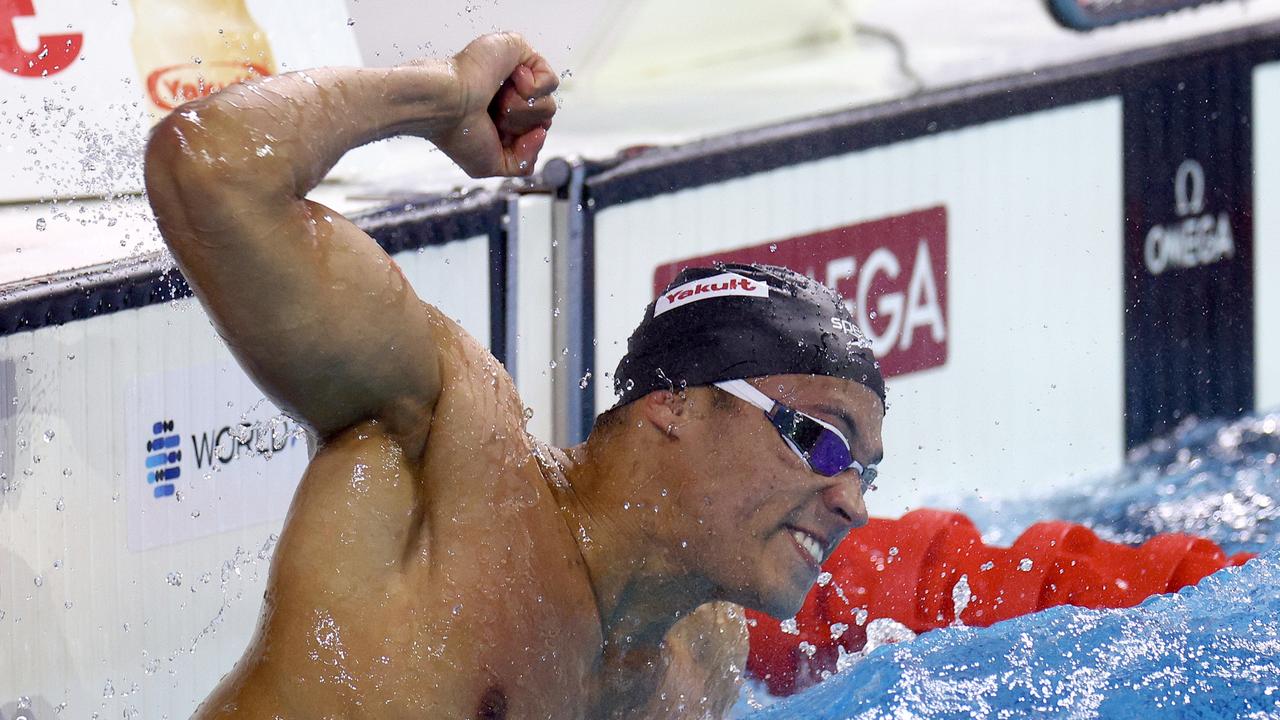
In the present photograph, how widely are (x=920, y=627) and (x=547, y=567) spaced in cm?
129

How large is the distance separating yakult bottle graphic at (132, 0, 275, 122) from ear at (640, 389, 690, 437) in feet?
4.23

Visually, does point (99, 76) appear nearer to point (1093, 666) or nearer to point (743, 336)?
point (743, 336)

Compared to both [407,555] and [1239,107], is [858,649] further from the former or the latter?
[1239,107]

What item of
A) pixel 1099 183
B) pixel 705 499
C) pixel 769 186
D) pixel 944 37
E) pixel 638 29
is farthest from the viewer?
pixel 638 29

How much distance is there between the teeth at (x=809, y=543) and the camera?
5.77 ft

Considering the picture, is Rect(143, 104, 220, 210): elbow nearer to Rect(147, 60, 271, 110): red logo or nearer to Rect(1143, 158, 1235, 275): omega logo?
Rect(147, 60, 271, 110): red logo

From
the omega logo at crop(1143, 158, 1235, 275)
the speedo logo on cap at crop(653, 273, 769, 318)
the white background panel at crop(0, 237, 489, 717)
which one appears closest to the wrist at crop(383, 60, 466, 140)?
the speedo logo on cap at crop(653, 273, 769, 318)

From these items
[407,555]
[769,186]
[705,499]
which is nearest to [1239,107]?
[769,186]

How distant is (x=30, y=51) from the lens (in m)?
2.68

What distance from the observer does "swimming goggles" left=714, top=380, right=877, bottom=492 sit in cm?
175

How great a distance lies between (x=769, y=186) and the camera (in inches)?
134

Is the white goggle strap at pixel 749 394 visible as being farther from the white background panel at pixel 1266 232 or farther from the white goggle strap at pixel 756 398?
the white background panel at pixel 1266 232

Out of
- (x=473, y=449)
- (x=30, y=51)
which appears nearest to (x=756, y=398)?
(x=473, y=449)

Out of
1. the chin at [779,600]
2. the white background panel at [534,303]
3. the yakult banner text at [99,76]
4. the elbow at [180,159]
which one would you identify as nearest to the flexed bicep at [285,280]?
the elbow at [180,159]
